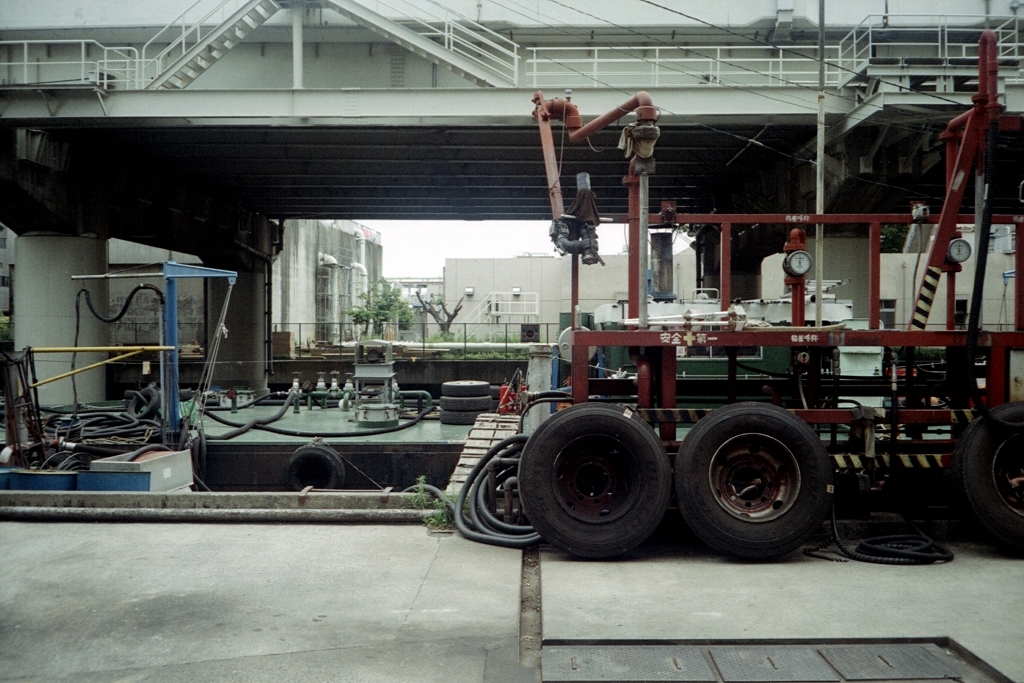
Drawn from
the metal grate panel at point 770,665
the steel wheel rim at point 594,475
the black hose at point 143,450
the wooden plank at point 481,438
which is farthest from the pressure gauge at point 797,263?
the black hose at point 143,450

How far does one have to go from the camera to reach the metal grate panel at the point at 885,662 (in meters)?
4.06

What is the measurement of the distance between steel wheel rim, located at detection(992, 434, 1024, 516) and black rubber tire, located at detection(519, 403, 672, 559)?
2605 millimetres

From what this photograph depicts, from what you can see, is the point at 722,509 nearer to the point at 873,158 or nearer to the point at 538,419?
the point at 538,419

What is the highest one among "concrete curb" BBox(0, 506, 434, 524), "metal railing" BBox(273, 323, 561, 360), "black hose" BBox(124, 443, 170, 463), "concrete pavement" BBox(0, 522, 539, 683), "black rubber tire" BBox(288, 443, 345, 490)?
"metal railing" BBox(273, 323, 561, 360)

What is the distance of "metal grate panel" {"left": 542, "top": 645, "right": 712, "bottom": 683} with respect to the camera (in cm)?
406

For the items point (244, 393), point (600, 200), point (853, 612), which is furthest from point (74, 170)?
point (853, 612)

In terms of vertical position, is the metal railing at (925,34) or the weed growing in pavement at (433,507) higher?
the metal railing at (925,34)

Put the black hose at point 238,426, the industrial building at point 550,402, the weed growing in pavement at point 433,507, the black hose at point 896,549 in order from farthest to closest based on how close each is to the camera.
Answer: the black hose at point 238,426 → the weed growing in pavement at point 433,507 → the black hose at point 896,549 → the industrial building at point 550,402

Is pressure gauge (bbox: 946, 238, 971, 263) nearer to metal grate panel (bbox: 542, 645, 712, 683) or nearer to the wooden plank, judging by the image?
metal grate panel (bbox: 542, 645, 712, 683)

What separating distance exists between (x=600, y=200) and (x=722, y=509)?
2212 centimetres

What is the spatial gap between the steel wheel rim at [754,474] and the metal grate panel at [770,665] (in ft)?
5.95

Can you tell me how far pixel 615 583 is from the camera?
5594 mm

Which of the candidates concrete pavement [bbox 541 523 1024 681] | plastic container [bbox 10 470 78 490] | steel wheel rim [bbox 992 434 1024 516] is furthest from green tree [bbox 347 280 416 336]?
steel wheel rim [bbox 992 434 1024 516]

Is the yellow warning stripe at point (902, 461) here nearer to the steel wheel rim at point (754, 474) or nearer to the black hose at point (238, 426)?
the steel wheel rim at point (754, 474)
